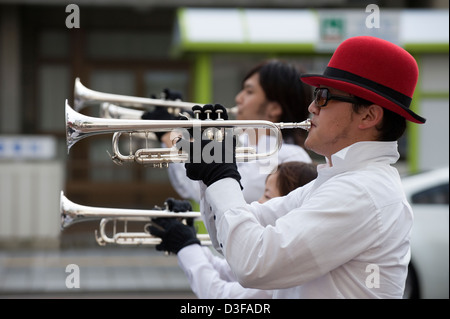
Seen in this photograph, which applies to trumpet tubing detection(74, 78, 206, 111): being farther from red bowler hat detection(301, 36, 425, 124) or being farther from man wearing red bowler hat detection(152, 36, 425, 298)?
red bowler hat detection(301, 36, 425, 124)

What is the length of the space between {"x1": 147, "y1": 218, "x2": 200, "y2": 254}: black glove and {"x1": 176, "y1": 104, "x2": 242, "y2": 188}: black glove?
776mm

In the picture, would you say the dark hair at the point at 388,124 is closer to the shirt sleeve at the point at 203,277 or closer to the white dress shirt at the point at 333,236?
the white dress shirt at the point at 333,236

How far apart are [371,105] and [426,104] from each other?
26.6ft

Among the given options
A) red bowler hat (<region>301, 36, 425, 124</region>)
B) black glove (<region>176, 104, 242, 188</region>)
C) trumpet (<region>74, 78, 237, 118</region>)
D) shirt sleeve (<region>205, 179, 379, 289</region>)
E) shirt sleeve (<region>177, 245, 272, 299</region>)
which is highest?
red bowler hat (<region>301, 36, 425, 124</region>)

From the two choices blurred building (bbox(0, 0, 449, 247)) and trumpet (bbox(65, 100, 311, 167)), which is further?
blurred building (bbox(0, 0, 449, 247))

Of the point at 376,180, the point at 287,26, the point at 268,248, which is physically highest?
the point at 287,26

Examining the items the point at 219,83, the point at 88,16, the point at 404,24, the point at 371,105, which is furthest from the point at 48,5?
the point at 371,105

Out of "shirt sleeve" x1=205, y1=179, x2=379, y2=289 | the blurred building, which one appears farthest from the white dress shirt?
the blurred building

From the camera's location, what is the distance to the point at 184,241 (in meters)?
2.98

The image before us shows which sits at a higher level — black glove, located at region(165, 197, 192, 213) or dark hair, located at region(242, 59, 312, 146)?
dark hair, located at region(242, 59, 312, 146)

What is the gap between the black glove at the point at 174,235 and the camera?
9.75ft

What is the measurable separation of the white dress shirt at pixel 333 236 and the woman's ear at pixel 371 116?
2.2 inches

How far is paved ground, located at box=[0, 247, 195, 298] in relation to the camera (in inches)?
323

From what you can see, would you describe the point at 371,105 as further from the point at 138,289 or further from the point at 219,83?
the point at 219,83
